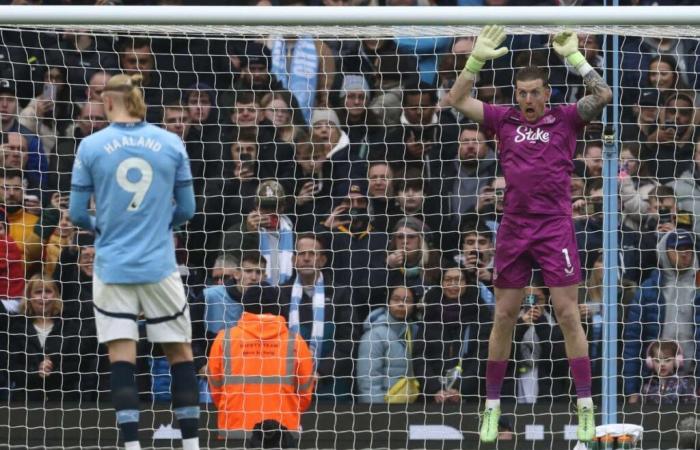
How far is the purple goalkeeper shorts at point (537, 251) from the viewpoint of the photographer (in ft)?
25.5

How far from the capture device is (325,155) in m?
9.75

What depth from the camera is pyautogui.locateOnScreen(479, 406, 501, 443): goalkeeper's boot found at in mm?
7906

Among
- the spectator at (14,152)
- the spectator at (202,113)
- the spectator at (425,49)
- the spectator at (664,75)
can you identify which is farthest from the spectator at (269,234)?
the spectator at (664,75)

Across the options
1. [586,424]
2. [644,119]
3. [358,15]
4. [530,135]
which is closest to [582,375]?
[586,424]

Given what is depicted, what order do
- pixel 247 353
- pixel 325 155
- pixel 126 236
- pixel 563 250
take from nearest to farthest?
pixel 126 236, pixel 563 250, pixel 247 353, pixel 325 155

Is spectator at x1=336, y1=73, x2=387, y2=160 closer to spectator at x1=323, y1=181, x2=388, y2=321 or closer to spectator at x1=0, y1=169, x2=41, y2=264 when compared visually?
spectator at x1=323, y1=181, x2=388, y2=321

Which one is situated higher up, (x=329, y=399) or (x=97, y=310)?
(x=97, y=310)

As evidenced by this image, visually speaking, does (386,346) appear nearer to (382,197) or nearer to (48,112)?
(382,197)

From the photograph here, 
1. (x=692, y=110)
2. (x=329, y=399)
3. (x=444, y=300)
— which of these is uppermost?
(x=692, y=110)

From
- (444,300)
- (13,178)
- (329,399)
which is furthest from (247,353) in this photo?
(13,178)

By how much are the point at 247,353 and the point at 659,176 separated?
331cm

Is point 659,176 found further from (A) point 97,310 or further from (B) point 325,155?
(A) point 97,310

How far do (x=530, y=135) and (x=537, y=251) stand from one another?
0.67 m

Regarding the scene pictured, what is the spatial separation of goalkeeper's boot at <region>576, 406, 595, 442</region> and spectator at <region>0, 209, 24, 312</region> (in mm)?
3880
